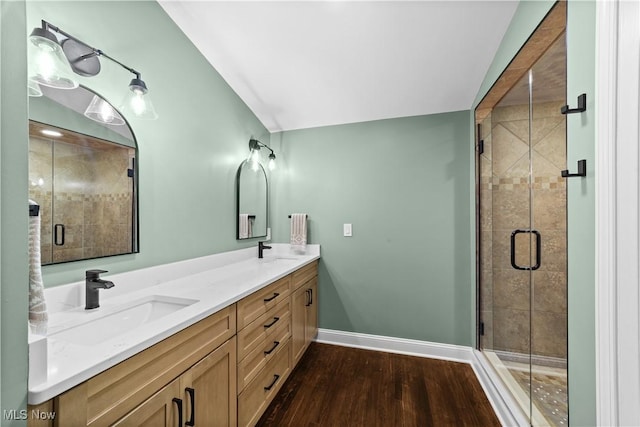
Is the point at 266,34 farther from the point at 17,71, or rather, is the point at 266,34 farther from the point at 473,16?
the point at 17,71

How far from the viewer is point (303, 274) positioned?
2.23 metres

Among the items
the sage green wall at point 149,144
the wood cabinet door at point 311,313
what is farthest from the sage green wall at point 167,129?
the wood cabinet door at point 311,313

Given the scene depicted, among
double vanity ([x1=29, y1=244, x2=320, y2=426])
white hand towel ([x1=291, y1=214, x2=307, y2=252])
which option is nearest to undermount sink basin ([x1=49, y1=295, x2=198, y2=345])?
double vanity ([x1=29, y1=244, x2=320, y2=426])

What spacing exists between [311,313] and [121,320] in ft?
5.16

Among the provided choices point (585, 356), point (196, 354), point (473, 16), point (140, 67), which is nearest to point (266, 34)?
point (140, 67)

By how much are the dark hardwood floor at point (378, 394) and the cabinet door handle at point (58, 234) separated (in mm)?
1479

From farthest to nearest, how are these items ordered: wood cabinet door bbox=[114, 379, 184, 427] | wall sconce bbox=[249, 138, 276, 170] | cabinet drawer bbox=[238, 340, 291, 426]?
wall sconce bbox=[249, 138, 276, 170], cabinet drawer bbox=[238, 340, 291, 426], wood cabinet door bbox=[114, 379, 184, 427]

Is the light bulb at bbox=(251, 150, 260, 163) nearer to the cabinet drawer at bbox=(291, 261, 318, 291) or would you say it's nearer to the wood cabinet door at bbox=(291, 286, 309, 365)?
the cabinet drawer at bbox=(291, 261, 318, 291)

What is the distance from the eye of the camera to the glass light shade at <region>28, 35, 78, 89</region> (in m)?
0.98

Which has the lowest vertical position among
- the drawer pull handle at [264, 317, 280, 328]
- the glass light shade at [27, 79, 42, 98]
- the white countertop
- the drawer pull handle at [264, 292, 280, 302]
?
the drawer pull handle at [264, 317, 280, 328]

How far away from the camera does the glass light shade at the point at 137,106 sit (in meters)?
1.37

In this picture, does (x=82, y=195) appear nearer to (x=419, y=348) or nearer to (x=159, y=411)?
(x=159, y=411)

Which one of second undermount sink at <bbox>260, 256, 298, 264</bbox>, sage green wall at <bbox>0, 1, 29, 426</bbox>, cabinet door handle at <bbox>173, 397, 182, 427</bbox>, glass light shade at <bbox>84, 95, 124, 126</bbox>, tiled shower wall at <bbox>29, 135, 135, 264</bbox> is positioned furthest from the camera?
second undermount sink at <bbox>260, 256, 298, 264</bbox>

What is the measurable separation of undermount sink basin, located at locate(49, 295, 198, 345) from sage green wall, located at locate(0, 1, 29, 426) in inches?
18.3
